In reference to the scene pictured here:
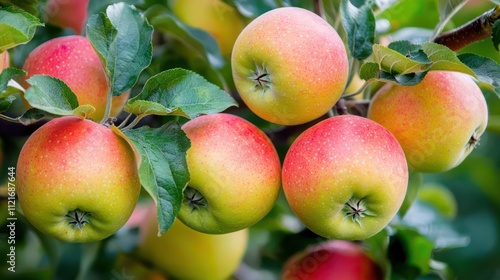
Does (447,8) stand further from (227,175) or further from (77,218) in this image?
(77,218)

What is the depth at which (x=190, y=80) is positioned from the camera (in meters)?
0.82

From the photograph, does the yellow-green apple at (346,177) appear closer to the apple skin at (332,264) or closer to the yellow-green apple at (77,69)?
the yellow-green apple at (77,69)

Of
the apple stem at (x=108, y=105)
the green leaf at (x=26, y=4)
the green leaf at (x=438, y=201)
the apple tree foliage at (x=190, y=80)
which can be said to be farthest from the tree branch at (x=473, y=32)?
the green leaf at (x=438, y=201)

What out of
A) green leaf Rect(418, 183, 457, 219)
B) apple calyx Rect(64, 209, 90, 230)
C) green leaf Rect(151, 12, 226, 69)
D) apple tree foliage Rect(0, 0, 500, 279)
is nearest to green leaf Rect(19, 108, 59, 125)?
apple tree foliage Rect(0, 0, 500, 279)

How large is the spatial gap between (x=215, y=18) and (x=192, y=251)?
46cm

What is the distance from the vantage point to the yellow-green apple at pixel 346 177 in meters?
0.78

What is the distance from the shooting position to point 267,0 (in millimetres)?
1143

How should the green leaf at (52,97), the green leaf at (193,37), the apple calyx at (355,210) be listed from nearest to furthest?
the green leaf at (52,97), the apple calyx at (355,210), the green leaf at (193,37)

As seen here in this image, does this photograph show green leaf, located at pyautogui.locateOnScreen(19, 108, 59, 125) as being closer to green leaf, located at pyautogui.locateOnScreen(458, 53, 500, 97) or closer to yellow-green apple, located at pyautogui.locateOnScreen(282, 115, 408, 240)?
yellow-green apple, located at pyautogui.locateOnScreen(282, 115, 408, 240)

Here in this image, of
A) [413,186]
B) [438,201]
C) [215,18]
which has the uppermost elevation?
[215,18]

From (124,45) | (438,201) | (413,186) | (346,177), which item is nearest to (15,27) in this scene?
(124,45)

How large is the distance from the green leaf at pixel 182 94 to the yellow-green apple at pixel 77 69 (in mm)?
84

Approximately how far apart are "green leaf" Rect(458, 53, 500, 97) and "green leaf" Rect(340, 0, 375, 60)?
132 mm

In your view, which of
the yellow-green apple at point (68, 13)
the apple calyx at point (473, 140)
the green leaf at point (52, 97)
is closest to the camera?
the green leaf at point (52, 97)
